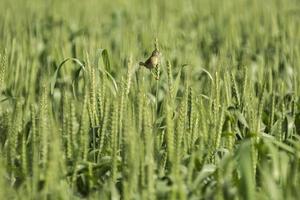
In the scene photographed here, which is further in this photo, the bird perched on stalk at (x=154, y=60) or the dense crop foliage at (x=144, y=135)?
the bird perched on stalk at (x=154, y=60)

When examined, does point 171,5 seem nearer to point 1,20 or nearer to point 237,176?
point 1,20

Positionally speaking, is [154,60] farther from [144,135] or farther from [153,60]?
[144,135]

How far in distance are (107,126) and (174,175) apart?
623mm

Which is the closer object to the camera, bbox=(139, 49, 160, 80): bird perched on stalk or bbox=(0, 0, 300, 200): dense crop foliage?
bbox=(0, 0, 300, 200): dense crop foliage

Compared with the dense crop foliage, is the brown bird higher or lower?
higher

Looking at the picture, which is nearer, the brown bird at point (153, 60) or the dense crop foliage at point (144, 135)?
the dense crop foliage at point (144, 135)

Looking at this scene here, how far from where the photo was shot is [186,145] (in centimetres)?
213

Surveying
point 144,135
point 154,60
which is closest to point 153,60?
point 154,60

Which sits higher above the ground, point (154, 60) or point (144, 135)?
point (154, 60)

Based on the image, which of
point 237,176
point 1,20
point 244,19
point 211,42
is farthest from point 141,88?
point 244,19

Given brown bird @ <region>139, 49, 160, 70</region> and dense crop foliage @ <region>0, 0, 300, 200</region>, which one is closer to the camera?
dense crop foliage @ <region>0, 0, 300, 200</region>

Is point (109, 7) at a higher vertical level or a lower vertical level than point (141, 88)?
higher

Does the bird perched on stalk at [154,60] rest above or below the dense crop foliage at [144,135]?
above

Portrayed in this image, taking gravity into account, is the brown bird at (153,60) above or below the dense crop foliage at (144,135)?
above
